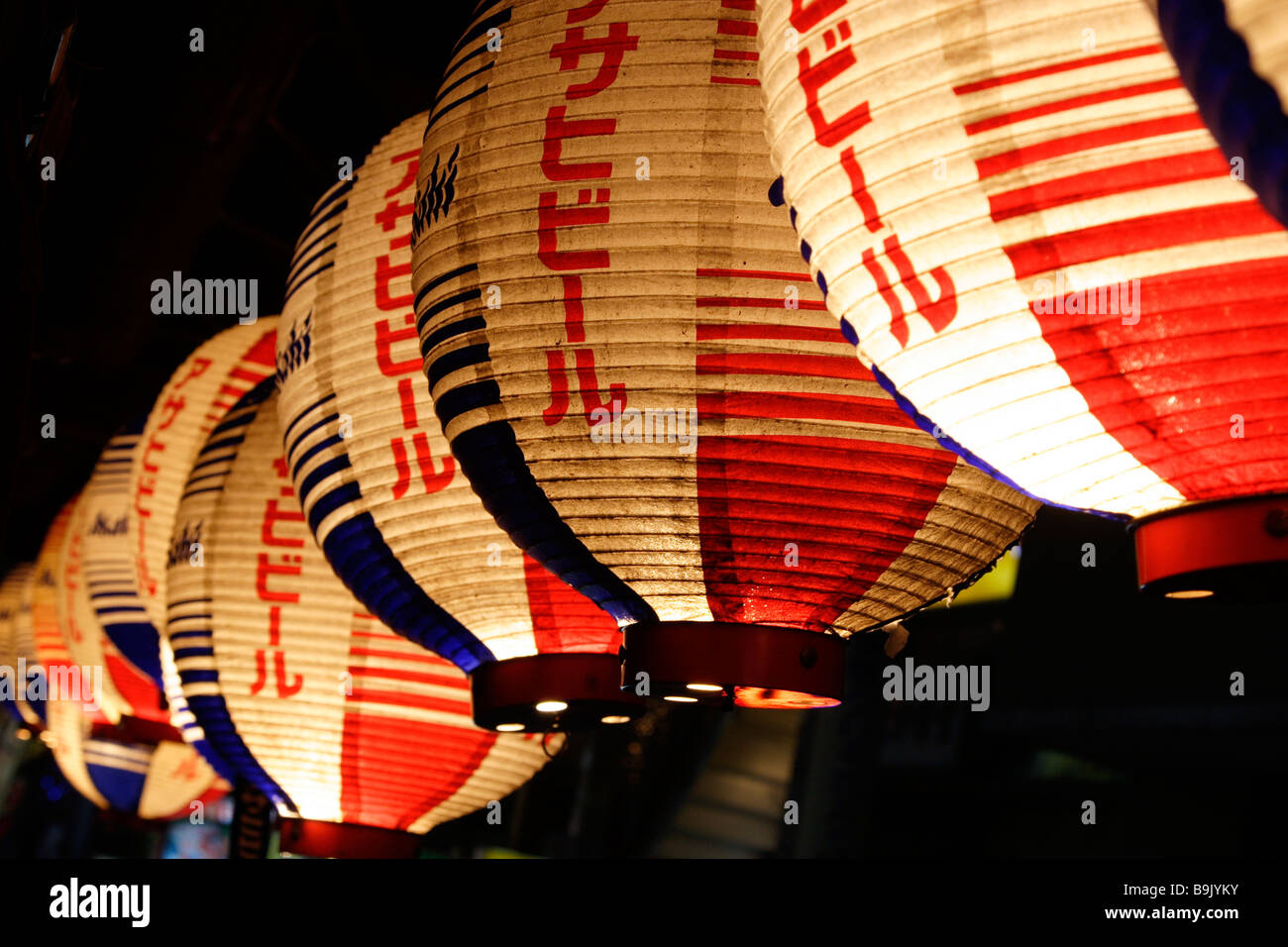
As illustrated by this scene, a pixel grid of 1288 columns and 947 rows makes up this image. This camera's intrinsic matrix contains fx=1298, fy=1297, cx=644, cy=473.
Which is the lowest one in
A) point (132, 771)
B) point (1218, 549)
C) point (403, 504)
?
point (132, 771)

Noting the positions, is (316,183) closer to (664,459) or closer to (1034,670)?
(1034,670)

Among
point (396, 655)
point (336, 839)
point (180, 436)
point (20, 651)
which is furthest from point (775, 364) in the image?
point (20, 651)

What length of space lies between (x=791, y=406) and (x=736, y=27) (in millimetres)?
381

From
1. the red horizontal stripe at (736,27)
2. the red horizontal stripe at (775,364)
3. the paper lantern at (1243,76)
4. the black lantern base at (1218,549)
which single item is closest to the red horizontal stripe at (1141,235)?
the paper lantern at (1243,76)

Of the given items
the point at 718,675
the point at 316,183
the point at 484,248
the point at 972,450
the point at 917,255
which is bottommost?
the point at 718,675

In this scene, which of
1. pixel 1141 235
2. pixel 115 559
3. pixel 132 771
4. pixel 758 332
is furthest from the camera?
pixel 132 771

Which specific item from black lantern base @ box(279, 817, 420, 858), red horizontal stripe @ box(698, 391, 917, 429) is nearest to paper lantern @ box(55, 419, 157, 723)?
black lantern base @ box(279, 817, 420, 858)

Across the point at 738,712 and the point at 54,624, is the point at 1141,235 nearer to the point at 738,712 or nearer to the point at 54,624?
the point at 54,624

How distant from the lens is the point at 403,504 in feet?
5.45

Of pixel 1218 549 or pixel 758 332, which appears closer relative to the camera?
pixel 1218 549

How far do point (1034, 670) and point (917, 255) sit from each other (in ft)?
14.5

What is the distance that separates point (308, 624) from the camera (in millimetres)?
2074

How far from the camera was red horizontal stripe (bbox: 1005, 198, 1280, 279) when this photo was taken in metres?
0.76

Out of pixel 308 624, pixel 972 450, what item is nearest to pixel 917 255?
pixel 972 450
